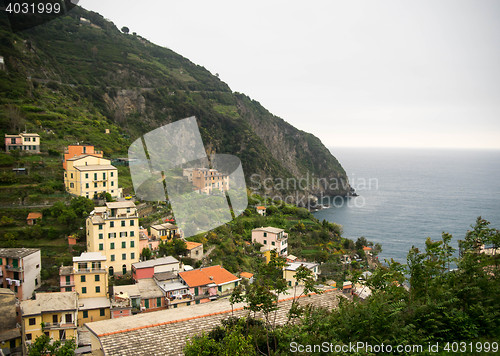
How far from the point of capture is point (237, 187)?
3038 centimetres

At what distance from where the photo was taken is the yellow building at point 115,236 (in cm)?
1291

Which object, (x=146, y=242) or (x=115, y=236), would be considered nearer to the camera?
(x=115, y=236)

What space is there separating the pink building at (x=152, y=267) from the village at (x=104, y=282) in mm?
33

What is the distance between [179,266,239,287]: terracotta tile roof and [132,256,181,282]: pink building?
68 centimetres

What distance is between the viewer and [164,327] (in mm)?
7453

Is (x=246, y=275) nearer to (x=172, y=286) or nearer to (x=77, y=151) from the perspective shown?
(x=172, y=286)

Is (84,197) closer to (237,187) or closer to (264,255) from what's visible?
(264,255)

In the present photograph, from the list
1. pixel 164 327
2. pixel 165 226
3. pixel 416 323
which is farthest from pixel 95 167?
pixel 416 323

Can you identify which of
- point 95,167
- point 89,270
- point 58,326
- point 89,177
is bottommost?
point 58,326

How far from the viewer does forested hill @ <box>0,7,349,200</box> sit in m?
25.9

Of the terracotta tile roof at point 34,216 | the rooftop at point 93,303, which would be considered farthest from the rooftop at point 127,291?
the terracotta tile roof at point 34,216

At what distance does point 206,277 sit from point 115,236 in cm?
355

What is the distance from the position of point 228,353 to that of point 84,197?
40.4 ft

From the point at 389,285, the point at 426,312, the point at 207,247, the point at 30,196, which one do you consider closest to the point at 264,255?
the point at 207,247
